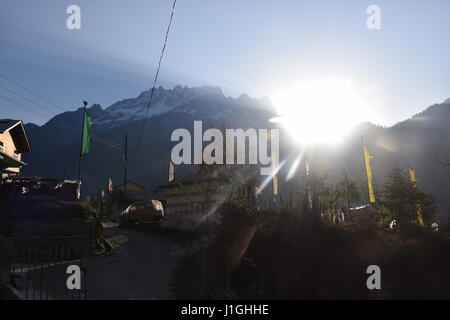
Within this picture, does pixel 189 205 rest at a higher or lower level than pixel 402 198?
lower

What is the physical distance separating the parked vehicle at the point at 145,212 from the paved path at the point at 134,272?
1321 centimetres

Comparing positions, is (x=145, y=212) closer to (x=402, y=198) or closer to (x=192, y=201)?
(x=192, y=201)

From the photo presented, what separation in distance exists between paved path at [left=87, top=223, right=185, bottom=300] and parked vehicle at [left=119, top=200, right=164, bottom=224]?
43.3 ft

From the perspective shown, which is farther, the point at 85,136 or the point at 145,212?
the point at 145,212

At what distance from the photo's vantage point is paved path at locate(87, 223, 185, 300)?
9422 mm

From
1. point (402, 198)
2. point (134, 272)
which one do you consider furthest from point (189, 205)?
point (402, 198)

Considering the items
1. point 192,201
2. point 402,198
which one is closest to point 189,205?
point 192,201

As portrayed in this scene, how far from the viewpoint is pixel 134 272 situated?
1211 centimetres

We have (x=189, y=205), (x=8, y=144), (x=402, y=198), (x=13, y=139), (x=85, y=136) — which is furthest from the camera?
(x=13, y=139)

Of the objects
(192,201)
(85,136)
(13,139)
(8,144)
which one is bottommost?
(192,201)

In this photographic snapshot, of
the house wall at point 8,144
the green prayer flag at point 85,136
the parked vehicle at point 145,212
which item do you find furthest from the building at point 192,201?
the house wall at point 8,144

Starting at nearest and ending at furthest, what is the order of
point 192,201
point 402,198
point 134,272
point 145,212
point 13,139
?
1. point 134,272
2. point 192,201
3. point 402,198
4. point 13,139
5. point 145,212

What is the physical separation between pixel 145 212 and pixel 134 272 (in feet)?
69.5

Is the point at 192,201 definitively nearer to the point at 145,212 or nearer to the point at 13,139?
the point at 145,212
